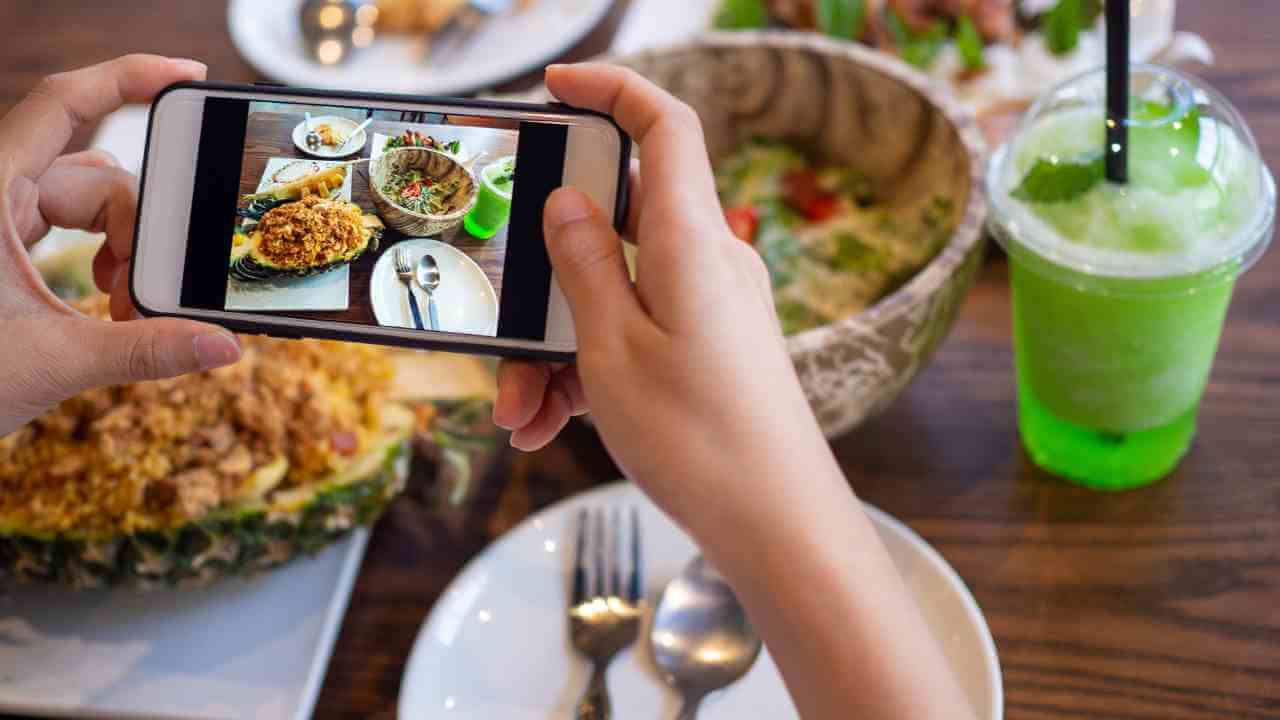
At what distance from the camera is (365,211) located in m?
0.70

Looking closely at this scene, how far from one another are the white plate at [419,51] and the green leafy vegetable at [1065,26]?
61 cm

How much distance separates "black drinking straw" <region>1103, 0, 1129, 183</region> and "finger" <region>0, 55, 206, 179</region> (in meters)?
0.62

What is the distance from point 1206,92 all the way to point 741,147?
509 mm

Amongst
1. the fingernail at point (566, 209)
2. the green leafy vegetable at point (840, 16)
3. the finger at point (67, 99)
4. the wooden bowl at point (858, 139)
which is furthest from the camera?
the green leafy vegetable at point (840, 16)

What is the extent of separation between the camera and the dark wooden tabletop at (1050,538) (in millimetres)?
819

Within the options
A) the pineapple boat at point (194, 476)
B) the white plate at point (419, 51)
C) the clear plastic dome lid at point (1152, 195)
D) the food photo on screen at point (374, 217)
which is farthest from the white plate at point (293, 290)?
the white plate at point (419, 51)

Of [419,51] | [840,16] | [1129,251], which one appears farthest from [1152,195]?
[419,51]

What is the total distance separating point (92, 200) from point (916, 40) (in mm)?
917

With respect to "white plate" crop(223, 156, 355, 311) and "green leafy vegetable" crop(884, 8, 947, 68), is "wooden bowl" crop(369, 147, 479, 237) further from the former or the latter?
"green leafy vegetable" crop(884, 8, 947, 68)

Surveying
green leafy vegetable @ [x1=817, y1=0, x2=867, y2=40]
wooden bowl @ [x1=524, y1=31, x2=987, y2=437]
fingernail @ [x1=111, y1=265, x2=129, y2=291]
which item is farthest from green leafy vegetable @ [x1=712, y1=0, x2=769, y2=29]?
fingernail @ [x1=111, y1=265, x2=129, y2=291]

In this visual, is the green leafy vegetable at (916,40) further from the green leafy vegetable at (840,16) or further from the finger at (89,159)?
the finger at (89,159)

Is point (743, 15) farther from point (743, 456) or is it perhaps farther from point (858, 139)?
point (743, 456)

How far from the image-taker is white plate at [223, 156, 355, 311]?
2.28 feet

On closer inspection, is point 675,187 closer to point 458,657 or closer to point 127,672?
point 458,657
